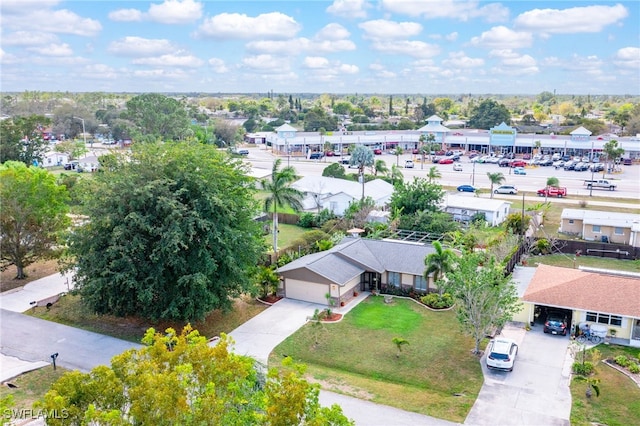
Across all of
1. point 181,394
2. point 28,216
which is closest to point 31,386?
point 181,394

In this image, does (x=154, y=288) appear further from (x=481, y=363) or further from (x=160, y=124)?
(x=160, y=124)

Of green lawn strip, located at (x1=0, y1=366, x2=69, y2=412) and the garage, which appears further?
the garage

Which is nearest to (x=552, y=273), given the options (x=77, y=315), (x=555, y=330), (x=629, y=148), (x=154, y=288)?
(x=555, y=330)

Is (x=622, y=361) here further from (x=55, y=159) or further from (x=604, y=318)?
(x=55, y=159)

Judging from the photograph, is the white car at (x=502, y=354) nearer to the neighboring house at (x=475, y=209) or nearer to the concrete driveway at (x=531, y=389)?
A: the concrete driveway at (x=531, y=389)

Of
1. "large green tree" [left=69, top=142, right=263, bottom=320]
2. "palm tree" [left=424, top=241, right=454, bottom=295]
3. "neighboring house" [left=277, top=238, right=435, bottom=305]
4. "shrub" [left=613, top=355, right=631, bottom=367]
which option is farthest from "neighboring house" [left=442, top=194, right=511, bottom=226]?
"large green tree" [left=69, top=142, right=263, bottom=320]

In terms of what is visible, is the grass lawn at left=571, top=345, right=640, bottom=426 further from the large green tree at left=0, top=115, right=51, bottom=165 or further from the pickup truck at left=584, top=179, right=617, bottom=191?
the large green tree at left=0, top=115, right=51, bottom=165
